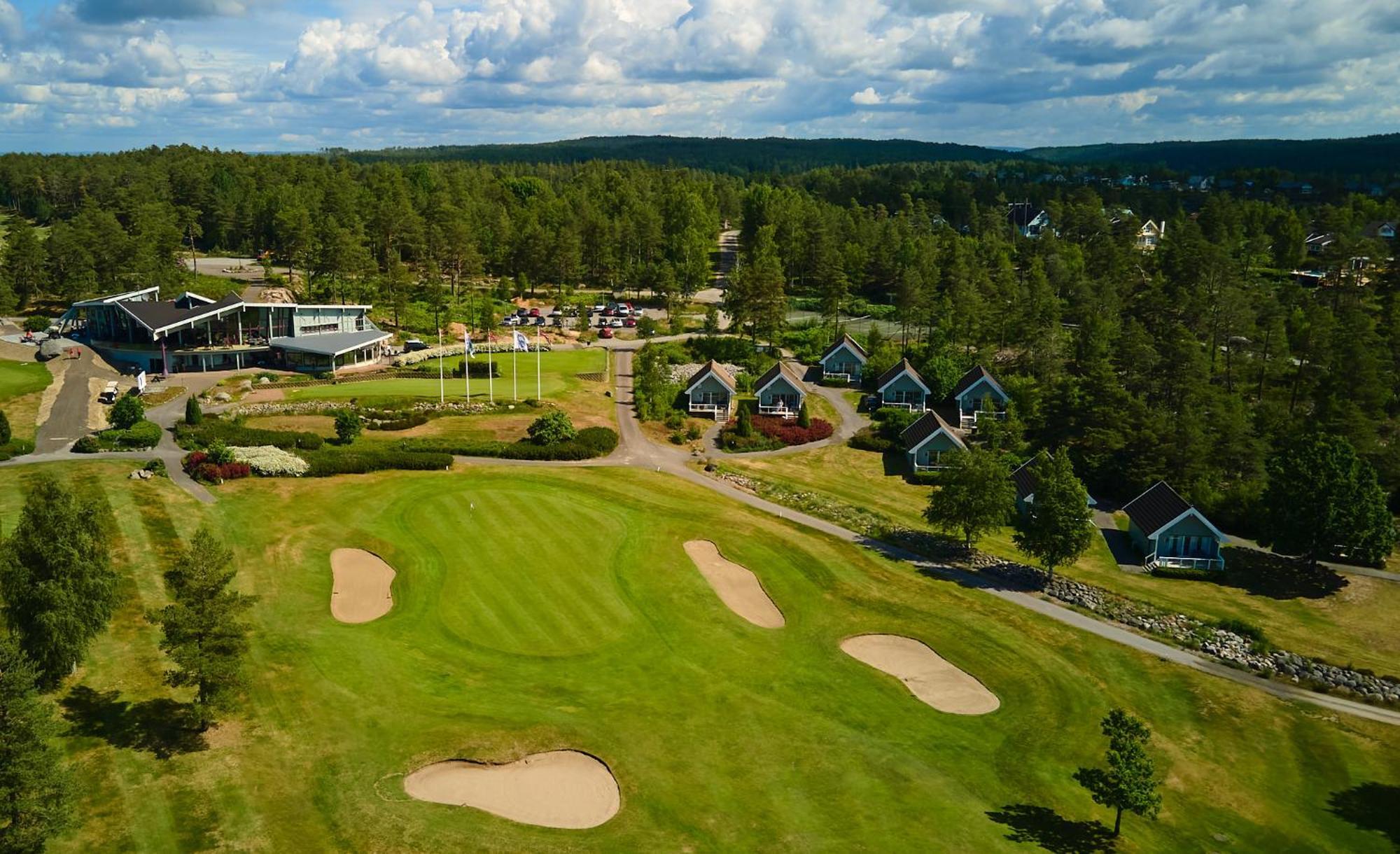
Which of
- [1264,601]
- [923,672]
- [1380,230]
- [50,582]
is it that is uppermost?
[1380,230]

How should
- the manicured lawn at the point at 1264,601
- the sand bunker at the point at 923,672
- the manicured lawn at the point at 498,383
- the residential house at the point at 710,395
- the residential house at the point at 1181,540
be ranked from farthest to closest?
the residential house at the point at 710,395
the manicured lawn at the point at 498,383
the residential house at the point at 1181,540
the manicured lawn at the point at 1264,601
the sand bunker at the point at 923,672

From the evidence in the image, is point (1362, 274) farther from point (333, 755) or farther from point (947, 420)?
point (333, 755)

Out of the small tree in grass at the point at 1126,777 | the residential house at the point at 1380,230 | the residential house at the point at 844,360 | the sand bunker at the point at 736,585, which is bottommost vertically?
the sand bunker at the point at 736,585

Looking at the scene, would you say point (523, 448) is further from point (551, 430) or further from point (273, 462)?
point (273, 462)

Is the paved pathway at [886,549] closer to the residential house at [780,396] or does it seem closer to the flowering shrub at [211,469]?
the flowering shrub at [211,469]

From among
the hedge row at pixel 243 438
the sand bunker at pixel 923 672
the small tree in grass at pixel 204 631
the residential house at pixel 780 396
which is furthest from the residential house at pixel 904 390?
the small tree in grass at pixel 204 631

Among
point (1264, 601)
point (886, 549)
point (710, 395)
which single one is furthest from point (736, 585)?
point (710, 395)
